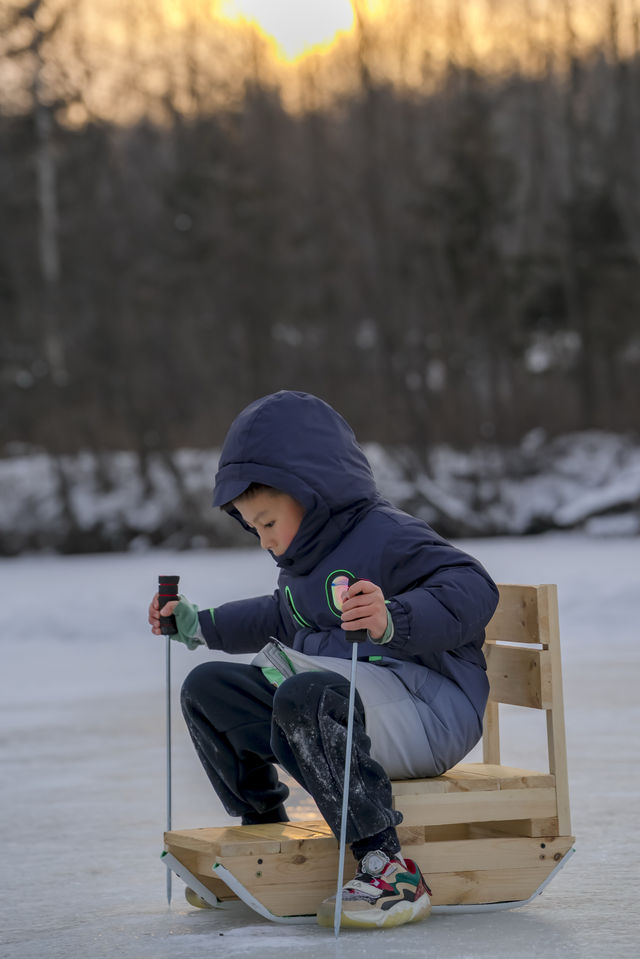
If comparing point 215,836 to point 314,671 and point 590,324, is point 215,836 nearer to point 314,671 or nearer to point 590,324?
point 314,671

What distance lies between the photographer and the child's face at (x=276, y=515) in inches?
102

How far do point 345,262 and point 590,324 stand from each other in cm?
402

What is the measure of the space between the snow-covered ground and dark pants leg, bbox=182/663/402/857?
0.68ft

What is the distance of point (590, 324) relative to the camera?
21.4m

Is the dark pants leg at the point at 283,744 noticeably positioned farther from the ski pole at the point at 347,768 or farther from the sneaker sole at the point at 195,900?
the sneaker sole at the point at 195,900

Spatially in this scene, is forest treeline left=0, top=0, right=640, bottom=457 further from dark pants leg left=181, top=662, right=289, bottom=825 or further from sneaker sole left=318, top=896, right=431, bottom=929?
sneaker sole left=318, top=896, right=431, bottom=929

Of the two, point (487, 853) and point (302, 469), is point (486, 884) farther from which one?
point (302, 469)

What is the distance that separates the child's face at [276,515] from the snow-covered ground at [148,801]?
2.36 feet

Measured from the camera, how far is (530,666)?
2746 millimetres

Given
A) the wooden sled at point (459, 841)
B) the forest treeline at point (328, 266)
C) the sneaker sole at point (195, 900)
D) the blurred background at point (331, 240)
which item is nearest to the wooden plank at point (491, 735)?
the wooden sled at point (459, 841)

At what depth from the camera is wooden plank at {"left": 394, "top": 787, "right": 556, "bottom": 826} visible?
8.11 ft

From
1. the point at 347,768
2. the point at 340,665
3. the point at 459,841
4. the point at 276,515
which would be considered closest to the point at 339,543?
the point at 276,515

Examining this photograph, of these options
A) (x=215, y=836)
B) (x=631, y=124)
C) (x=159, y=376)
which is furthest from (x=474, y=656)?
(x=631, y=124)

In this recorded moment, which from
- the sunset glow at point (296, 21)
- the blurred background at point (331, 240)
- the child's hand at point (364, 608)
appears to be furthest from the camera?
the sunset glow at point (296, 21)
